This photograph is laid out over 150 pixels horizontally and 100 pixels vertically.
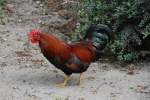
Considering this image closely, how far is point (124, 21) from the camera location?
30.8 ft

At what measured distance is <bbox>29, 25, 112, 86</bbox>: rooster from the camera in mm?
7973

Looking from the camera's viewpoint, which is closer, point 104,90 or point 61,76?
point 104,90

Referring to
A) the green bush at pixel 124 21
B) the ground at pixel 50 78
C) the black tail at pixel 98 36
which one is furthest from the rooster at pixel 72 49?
the green bush at pixel 124 21

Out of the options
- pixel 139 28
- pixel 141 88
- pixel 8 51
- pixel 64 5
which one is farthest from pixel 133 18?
pixel 64 5

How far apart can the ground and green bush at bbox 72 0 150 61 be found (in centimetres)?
35

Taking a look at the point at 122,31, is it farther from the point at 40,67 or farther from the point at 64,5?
the point at 64,5

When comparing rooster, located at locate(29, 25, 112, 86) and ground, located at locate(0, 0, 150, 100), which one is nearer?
ground, located at locate(0, 0, 150, 100)

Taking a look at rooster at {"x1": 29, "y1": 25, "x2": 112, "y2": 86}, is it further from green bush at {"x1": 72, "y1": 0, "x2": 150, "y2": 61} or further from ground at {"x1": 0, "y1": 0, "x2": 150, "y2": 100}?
green bush at {"x1": 72, "y1": 0, "x2": 150, "y2": 61}

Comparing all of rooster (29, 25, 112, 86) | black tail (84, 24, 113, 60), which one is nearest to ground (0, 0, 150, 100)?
rooster (29, 25, 112, 86)

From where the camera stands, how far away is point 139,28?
9.20 meters

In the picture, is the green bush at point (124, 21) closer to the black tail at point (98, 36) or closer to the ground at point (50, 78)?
the ground at point (50, 78)

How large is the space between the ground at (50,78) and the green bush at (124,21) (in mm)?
350

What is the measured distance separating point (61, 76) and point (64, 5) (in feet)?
13.6

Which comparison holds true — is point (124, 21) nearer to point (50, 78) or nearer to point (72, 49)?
point (72, 49)
